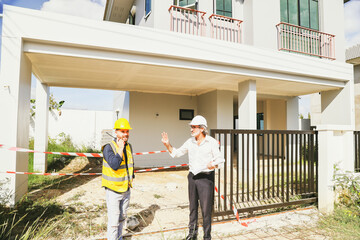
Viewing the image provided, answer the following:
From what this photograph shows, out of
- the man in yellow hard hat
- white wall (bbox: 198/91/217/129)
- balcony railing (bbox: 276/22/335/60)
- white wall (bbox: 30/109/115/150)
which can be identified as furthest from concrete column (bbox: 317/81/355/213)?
white wall (bbox: 30/109/115/150)

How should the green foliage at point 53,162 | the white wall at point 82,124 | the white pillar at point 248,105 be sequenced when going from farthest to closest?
1. the white wall at point 82,124
2. the white pillar at point 248,105
3. the green foliage at point 53,162

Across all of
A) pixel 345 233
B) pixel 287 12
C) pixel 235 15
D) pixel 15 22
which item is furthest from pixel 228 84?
pixel 15 22

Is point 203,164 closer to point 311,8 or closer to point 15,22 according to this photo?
point 15,22

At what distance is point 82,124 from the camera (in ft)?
48.2

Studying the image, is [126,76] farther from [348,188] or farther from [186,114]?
[348,188]

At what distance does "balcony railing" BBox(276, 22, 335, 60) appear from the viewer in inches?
381

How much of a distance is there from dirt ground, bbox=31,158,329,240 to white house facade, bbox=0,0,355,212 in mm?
889

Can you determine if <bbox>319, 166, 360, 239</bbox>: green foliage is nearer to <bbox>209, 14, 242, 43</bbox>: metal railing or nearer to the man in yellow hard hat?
the man in yellow hard hat

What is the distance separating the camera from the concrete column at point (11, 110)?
4.01m

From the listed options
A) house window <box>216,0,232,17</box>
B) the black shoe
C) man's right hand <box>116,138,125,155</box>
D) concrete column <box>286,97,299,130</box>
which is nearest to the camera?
man's right hand <box>116,138,125,155</box>

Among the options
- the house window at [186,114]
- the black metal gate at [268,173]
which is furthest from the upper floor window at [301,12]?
the black metal gate at [268,173]

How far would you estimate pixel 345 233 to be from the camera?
129 inches

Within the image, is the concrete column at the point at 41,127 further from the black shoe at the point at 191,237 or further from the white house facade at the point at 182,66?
the black shoe at the point at 191,237

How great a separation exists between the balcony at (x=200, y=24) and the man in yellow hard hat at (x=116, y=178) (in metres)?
6.39
